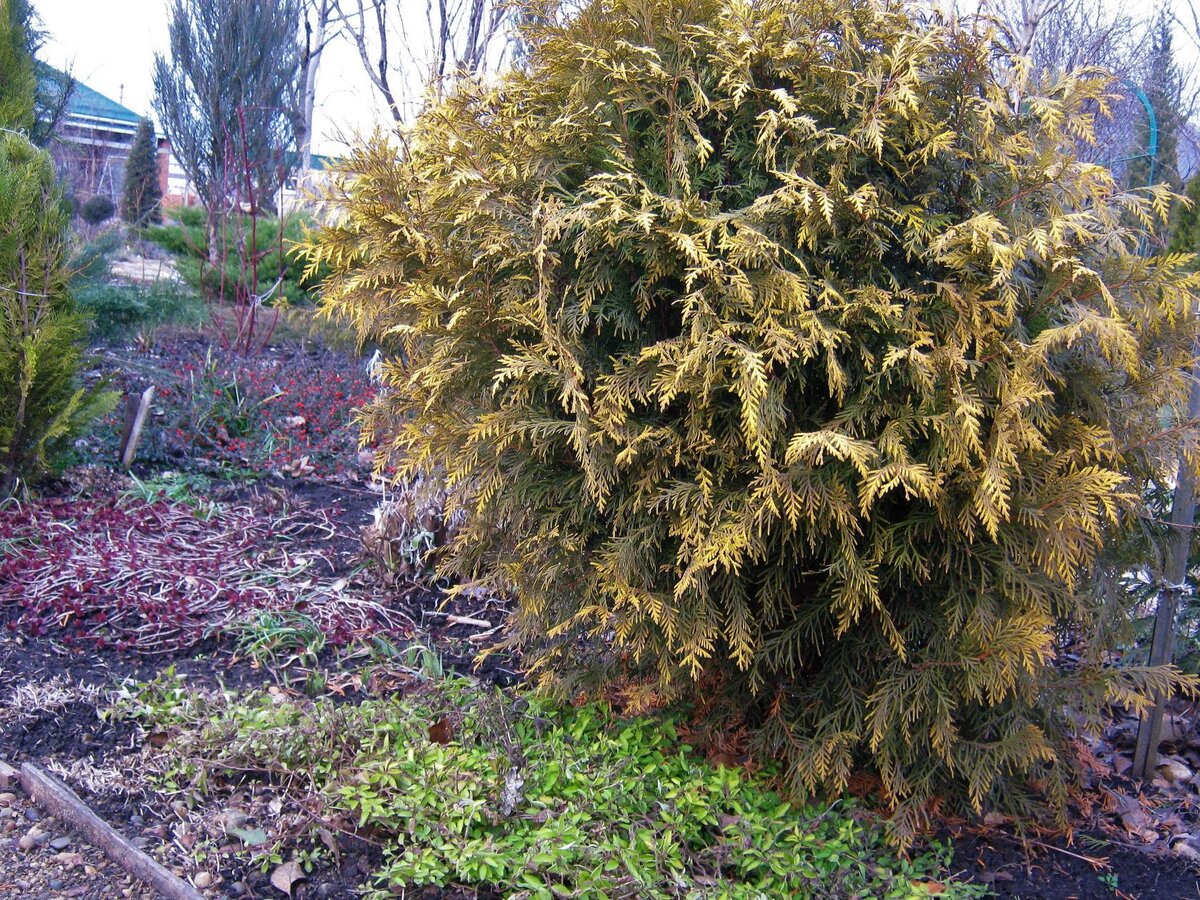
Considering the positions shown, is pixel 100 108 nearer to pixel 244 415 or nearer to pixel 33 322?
pixel 244 415

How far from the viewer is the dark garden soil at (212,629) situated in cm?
269

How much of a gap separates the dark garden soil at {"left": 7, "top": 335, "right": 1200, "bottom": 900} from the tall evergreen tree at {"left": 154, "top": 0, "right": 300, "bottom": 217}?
786 centimetres

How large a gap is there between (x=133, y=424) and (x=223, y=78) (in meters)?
10.7

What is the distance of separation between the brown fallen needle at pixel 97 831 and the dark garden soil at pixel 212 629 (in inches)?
1.5

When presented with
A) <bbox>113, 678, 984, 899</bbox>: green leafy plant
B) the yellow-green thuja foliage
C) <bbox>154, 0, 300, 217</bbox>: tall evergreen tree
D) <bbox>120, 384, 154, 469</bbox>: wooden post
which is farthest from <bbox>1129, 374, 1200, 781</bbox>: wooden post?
<bbox>154, 0, 300, 217</bbox>: tall evergreen tree

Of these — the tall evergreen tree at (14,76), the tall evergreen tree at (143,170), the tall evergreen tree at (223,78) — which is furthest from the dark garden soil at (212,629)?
the tall evergreen tree at (143,170)

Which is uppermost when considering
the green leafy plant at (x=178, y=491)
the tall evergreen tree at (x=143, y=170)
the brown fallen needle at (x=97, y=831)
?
the tall evergreen tree at (x=143, y=170)

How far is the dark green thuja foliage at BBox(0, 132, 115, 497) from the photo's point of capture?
4684 mm

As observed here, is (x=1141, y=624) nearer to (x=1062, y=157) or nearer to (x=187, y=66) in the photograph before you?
(x=1062, y=157)

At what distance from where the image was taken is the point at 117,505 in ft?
16.4

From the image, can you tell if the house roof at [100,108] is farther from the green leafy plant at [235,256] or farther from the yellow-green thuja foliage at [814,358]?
the yellow-green thuja foliage at [814,358]

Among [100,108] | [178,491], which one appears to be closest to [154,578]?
[178,491]

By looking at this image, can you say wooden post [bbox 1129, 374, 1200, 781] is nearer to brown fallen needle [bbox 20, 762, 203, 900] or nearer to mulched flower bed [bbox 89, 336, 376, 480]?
brown fallen needle [bbox 20, 762, 203, 900]

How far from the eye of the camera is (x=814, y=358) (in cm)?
265
